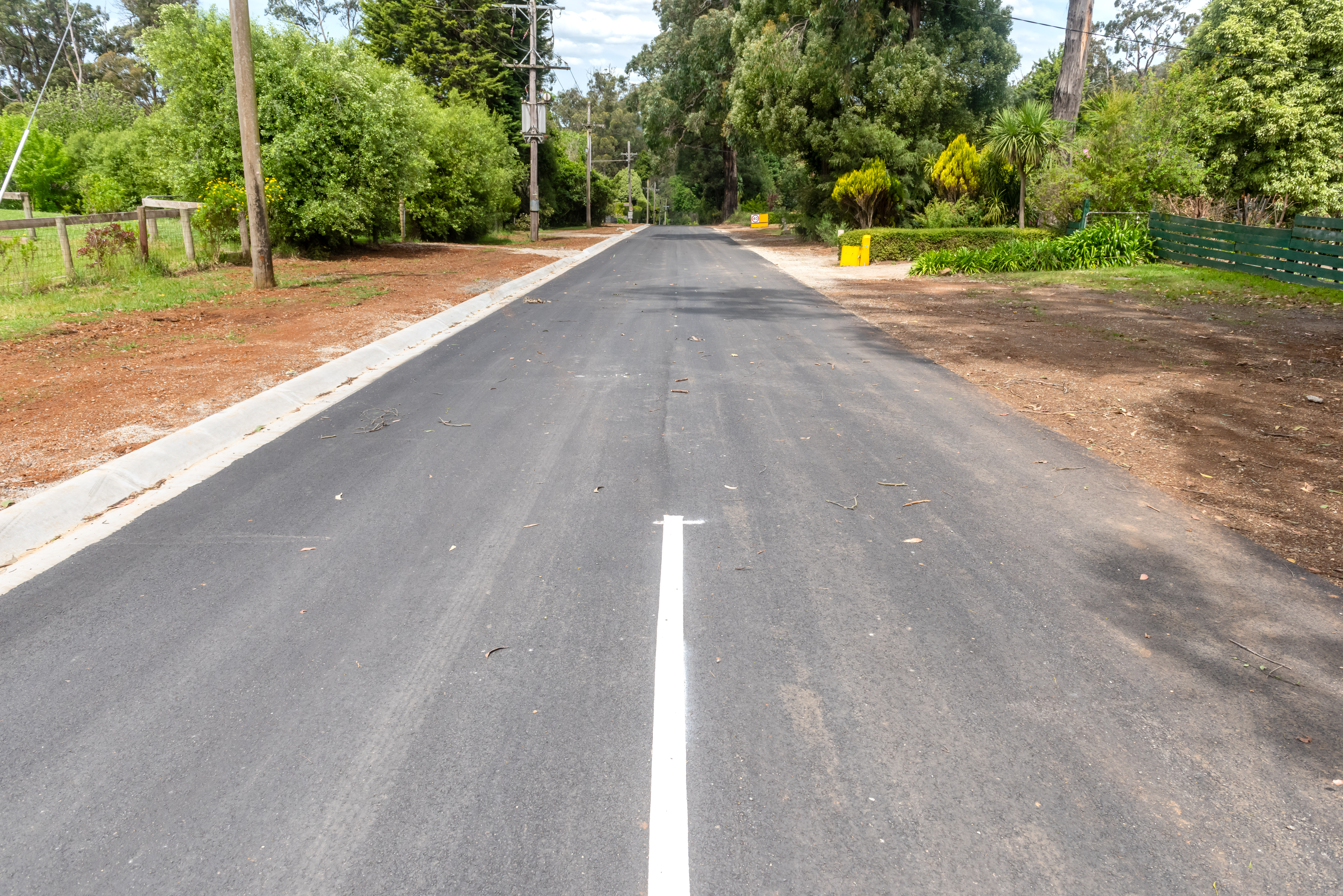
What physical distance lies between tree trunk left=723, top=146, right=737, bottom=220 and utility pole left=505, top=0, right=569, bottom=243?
37.9 metres

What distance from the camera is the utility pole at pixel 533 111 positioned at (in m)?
34.2

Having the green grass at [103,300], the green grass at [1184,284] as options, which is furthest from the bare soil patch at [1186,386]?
the green grass at [103,300]

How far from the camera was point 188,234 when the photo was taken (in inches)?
693

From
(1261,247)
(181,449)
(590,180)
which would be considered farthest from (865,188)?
(590,180)

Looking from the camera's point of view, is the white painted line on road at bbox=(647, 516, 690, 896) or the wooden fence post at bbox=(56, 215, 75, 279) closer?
the white painted line on road at bbox=(647, 516, 690, 896)

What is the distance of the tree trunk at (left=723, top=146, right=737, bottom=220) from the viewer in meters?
72.6

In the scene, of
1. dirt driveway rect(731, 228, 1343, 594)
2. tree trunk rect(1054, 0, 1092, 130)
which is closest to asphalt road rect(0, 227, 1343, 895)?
dirt driveway rect(731, 228, 1343, 594)

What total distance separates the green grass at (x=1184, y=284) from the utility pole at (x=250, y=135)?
611 inches

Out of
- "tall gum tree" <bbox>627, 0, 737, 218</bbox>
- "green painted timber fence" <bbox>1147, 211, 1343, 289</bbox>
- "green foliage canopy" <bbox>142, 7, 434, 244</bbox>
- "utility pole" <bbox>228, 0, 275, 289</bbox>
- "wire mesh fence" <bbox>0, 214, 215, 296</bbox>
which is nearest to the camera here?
"wire mesh fence" <bbox>0, 214, 215, 296</bbox>

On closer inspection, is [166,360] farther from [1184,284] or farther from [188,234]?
[1184,284]

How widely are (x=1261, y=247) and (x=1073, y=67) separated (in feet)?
35.0

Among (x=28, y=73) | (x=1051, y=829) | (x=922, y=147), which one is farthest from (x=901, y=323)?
(x=28, y=73)

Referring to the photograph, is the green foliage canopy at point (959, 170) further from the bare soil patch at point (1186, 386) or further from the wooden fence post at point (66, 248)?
the wooden fence post at point (66, 248)

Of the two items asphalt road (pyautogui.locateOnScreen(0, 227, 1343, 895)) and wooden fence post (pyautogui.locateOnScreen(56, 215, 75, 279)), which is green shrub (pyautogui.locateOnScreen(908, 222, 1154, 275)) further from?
wooden fence post (pyautogui.locateOnScreen(56, 215, 75, 279))
